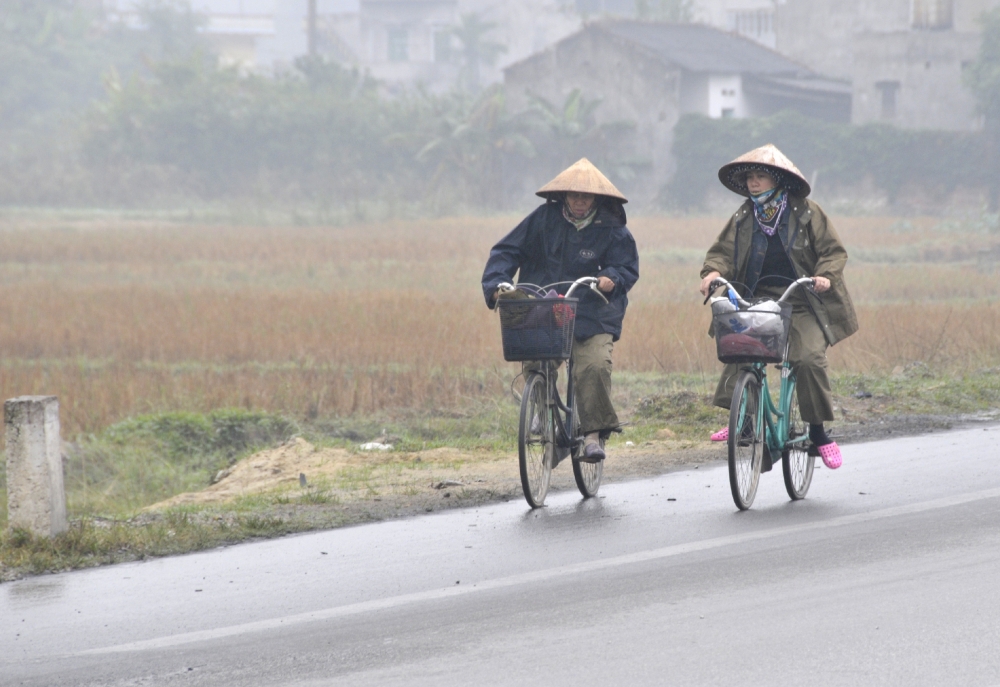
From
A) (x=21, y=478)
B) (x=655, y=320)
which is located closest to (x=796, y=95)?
(x=655, y=320)

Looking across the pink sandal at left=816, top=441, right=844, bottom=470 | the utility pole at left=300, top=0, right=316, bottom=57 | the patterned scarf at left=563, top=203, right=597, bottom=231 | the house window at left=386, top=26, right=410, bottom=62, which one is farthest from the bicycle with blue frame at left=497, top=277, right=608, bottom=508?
the house window at left=386, top=26, right=410, bottom=62

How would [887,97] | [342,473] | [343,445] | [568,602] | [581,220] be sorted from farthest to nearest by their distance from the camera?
[887,97]
[343,445]
[342,473]
[581,220]
[568,602]

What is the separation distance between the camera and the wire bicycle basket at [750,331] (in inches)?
252

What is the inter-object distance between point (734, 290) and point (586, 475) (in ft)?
4.60

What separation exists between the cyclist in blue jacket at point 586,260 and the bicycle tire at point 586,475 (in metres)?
0.08

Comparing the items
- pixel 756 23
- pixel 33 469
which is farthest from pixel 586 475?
pixel 756 23

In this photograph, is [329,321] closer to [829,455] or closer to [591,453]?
[591,453]

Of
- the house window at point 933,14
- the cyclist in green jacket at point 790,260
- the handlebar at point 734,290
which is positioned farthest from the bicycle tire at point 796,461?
the house window at point 933,14

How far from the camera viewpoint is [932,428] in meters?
9.43

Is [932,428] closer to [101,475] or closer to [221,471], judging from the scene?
[221,471]

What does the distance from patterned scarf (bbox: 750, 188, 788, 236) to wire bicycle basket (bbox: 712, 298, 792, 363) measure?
0.60m

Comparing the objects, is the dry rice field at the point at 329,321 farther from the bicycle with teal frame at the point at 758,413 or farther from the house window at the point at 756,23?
the house window at the point at 756,23

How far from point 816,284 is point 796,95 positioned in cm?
4447

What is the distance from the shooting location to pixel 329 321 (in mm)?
17234
